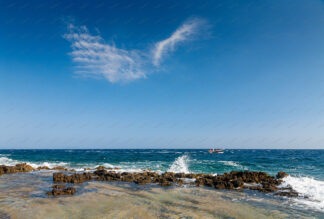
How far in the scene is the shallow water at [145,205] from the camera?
7324 millimetres

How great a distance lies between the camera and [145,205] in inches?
335

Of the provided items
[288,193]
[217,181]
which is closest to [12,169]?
[217,181]

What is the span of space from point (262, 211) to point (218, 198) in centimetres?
237

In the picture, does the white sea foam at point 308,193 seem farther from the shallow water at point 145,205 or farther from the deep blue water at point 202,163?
the deep blue water at point 202,163

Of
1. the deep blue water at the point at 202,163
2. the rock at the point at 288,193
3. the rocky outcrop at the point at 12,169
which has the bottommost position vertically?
the deep blue water at the point at 202,163

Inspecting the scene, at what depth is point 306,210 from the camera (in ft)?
27.3

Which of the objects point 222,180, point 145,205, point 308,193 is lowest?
point 308,193

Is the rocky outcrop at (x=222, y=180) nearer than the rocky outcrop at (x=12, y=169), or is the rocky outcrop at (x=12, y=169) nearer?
the rocky outcrop at (x=222, y=180)

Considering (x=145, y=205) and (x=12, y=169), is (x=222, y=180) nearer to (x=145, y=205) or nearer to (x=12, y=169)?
(x=145, y=205)

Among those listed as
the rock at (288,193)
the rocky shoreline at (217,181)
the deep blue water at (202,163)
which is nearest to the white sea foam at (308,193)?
the rock at (288,193)

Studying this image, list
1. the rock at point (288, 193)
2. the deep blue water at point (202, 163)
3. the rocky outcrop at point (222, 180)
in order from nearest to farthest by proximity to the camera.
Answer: the rock at point (288, 193), the rocky outcrop at point (222, 180), the deep blue water at point (202, 163)

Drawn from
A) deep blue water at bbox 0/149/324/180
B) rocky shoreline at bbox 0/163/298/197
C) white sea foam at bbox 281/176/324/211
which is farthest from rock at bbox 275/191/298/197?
deep blue water at bbox 0/149/324/180

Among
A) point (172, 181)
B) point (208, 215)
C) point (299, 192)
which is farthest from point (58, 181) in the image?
point (299, 192)

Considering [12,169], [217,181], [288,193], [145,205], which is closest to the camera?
[145,205]
